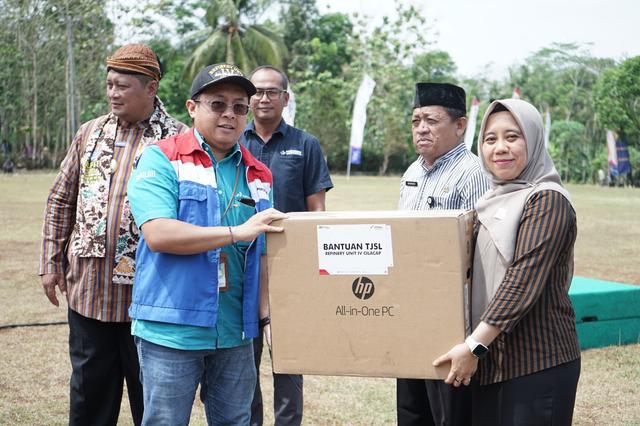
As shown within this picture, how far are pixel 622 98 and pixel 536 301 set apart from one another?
95.8 ft

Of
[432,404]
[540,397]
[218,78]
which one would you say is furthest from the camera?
[432,404]

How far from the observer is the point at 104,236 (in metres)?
3.32

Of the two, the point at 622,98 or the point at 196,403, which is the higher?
the point at 622,98

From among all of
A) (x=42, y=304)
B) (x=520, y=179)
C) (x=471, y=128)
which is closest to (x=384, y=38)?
(x=471, y=128)

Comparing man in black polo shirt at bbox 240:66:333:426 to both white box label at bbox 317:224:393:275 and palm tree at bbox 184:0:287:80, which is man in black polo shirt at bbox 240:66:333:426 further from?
palm tree at bbox 184:0:287:80

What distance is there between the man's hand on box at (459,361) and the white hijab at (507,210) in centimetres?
17

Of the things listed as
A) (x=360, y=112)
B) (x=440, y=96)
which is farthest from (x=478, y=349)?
(x=360, y=112)

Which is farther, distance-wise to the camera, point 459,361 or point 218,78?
point 218,78

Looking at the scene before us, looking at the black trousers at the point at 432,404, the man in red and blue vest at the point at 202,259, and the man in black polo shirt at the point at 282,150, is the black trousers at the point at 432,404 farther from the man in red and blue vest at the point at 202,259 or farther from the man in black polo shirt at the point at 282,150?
the man in black polo shirt at the point at 282,150

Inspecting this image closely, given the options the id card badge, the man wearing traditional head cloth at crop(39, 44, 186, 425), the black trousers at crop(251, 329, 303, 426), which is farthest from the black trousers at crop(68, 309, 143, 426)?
the id card badge

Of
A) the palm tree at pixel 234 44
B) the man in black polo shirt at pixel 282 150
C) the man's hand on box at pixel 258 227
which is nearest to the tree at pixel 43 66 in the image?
the palm tree at pixel 234 44

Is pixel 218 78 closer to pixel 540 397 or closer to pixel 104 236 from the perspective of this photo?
pixel 104 236

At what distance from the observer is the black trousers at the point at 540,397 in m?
2.41

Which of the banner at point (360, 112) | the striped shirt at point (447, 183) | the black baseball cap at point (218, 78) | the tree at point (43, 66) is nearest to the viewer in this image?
the black baseball cap at point (218, 78)
